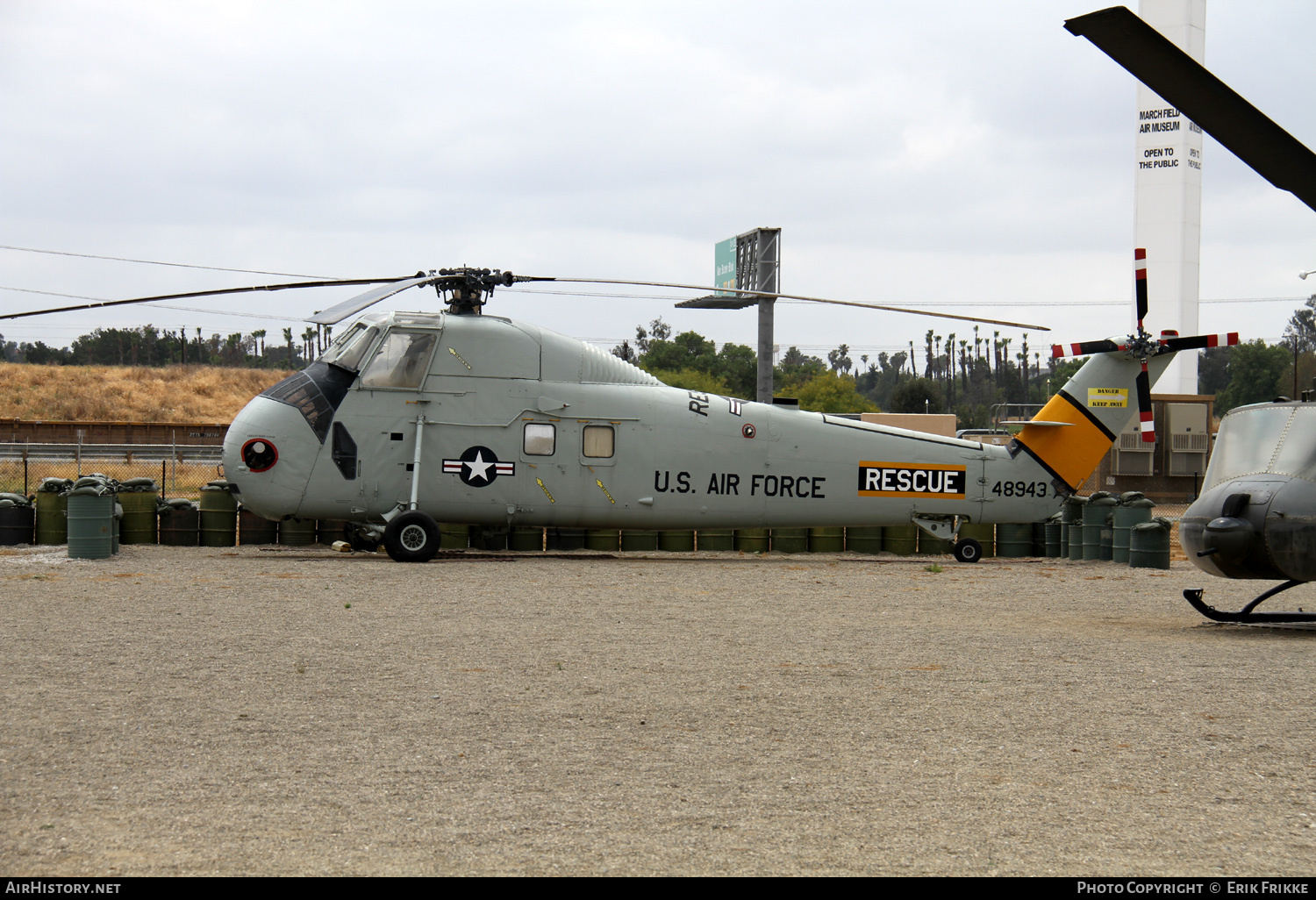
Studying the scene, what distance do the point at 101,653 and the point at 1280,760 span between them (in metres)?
7.51

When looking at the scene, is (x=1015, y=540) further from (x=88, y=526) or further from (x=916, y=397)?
(x=916, y=397)

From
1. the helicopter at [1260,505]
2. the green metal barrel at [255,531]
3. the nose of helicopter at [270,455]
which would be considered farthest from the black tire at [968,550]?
the green metal barrel at [255,531]

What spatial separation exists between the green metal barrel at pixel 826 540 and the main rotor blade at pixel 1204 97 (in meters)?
14.3

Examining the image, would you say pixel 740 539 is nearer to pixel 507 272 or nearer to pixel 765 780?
pixel 507 272

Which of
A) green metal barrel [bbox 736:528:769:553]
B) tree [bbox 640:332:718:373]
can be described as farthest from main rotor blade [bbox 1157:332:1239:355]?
tree [bbox 640:332:718:373]

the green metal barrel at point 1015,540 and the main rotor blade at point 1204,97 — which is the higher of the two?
the main rotor blade at point 1204,97

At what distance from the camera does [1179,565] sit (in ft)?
55.8

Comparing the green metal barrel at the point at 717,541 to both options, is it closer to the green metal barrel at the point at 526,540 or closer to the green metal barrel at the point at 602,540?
the green metal barrel at the point at 602,540

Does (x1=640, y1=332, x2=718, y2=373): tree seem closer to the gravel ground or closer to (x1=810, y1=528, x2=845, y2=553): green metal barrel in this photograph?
(x1=810, y1=528, x2=845, y2=553): green metal barrel

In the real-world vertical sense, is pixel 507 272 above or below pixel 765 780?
above

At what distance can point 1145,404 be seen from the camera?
15.4m

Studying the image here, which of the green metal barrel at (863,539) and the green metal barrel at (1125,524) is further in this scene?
the green metal barrel at (863,539)

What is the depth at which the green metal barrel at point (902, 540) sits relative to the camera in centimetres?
1831
